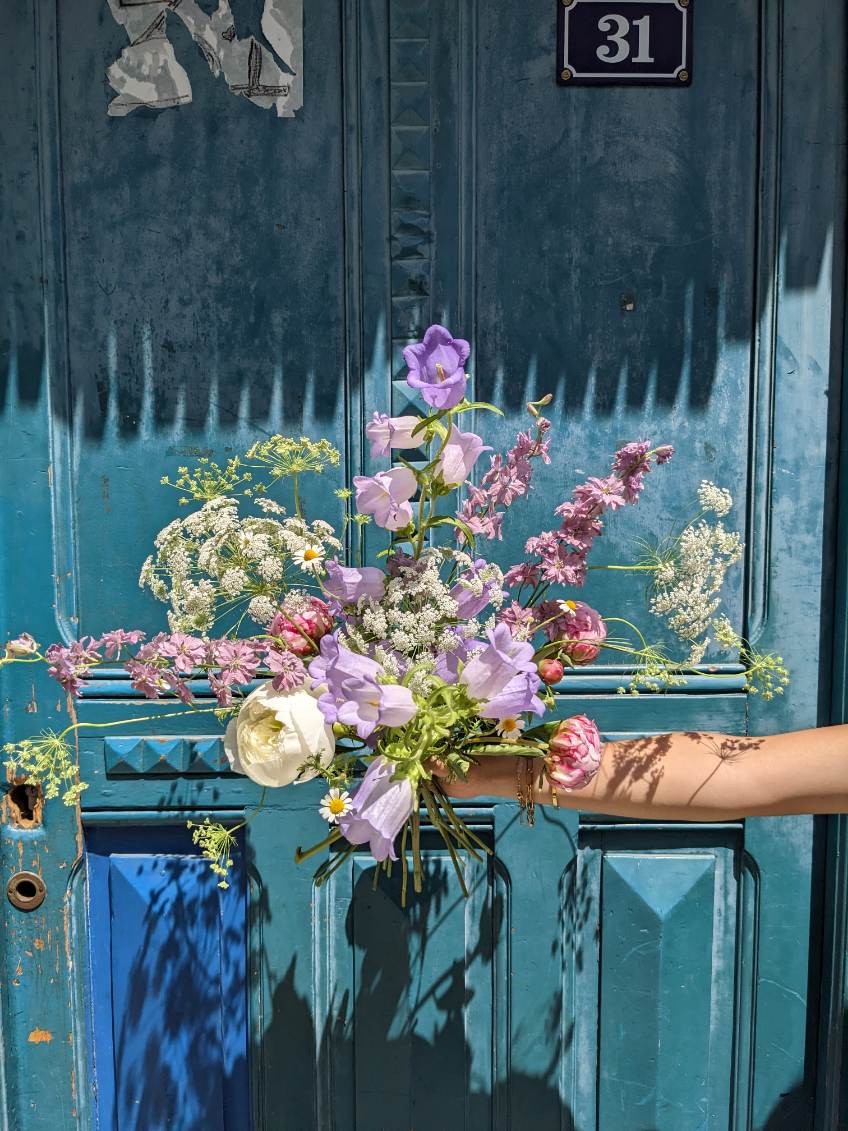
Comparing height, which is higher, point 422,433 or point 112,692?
point 422,433

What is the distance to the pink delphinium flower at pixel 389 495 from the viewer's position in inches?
53.0

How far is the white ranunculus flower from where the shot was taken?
1.31 m

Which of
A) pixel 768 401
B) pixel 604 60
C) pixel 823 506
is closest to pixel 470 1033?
pixel 823 506

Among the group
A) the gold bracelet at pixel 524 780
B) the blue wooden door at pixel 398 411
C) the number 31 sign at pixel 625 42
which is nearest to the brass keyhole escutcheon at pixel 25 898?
the blue wooden door at pixel 398 411

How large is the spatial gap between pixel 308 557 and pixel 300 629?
12 centimetres

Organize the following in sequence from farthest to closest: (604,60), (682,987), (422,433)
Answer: (682,987), (604,60), (422,433)

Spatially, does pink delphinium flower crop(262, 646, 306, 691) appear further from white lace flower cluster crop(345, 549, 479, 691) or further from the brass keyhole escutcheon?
the brass keyhole escutcheon

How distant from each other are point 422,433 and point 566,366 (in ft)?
2.03

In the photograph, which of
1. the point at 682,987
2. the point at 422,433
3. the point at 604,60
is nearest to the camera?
the point at 422,433

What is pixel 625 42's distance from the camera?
188cm

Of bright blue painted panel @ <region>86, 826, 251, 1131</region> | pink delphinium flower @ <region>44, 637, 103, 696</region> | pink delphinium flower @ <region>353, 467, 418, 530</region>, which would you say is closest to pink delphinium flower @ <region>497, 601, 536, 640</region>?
pink delphinium flower @ <region>353, 467, 418, 530</region>

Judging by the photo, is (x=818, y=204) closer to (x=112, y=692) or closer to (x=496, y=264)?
(x=496, y=264)

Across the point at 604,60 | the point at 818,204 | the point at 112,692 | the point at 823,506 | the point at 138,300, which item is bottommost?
the point at 112,692

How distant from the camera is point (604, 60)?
1.88m
